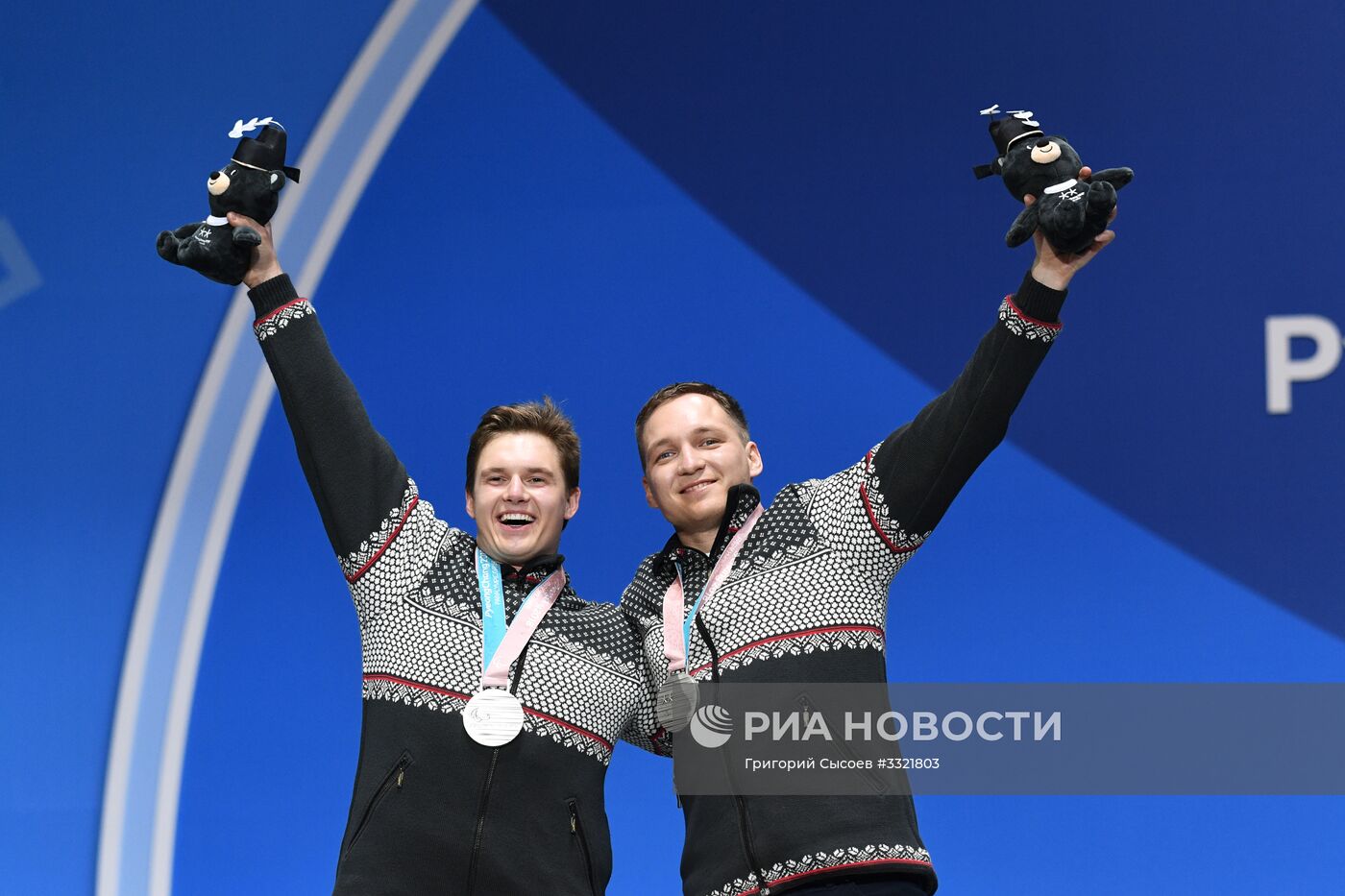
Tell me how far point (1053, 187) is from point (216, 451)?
209 centimetres

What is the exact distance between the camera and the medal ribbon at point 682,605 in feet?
7.16

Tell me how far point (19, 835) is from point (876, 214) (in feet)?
7.60

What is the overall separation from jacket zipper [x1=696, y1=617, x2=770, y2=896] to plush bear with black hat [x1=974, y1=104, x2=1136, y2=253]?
71 centimetres

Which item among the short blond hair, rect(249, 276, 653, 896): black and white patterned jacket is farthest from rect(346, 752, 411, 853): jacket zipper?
the short blond hair

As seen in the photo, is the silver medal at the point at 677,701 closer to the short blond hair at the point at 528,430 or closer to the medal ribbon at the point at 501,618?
the medal ribbon at the point at 501,618

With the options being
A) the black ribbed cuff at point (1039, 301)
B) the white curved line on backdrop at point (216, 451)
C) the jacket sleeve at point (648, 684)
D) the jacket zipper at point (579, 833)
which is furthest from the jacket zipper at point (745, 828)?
the white curved line on backdrop at point (216, 451)

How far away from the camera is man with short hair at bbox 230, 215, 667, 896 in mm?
2043

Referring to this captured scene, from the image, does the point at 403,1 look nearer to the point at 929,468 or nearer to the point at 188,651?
the point at 188,651

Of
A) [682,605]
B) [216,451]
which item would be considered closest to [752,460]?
[682,605]

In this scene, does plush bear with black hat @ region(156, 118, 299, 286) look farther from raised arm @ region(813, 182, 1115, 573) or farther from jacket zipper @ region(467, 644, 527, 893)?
raised arm @ region(813, 182, 1115, 573)

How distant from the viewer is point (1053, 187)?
1.99 metres

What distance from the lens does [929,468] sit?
208 cm

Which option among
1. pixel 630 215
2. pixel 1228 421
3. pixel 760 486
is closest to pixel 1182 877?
pixel 1228 421

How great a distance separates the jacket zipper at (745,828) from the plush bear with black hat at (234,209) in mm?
898
